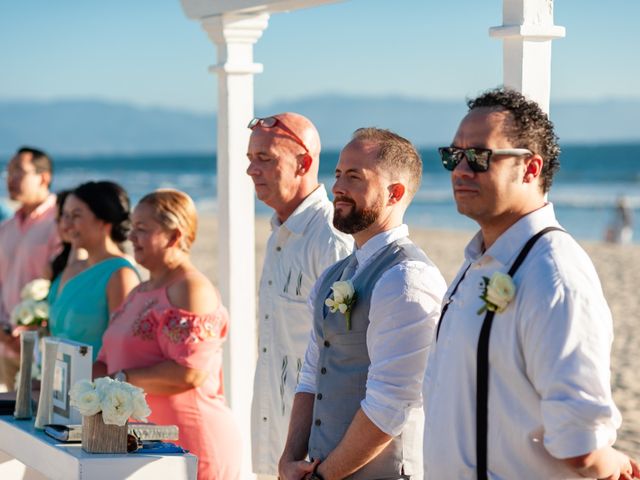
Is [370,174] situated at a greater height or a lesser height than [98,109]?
lesser

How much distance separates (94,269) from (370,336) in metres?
2.03

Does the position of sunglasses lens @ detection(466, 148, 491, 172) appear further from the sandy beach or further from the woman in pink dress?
the sandy beach

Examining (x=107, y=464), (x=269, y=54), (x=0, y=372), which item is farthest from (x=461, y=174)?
(x=269, y=54)

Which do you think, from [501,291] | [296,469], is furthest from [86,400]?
[501,291]

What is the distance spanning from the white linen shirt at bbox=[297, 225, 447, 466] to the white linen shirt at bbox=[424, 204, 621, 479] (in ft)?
0.99

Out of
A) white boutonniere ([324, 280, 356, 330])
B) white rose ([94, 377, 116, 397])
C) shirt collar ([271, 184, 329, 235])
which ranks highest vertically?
shirt collar ([271, 184, 329, 235])

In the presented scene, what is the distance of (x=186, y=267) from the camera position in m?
4.52

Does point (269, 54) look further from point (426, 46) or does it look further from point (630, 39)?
point (630, 39)

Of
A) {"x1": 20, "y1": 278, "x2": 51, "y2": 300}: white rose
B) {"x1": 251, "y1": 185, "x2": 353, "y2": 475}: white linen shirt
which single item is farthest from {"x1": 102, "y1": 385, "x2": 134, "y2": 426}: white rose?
{"x1": 20, "y1": 278, "x2": 51, "y2": 300}: white rose

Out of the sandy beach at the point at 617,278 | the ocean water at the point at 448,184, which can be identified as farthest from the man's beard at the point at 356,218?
the ocean water at the point at 448,184

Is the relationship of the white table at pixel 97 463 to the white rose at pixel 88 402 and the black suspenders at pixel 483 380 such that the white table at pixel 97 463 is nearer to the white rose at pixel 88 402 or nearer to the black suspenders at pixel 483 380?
the white rose at pixel 88 402

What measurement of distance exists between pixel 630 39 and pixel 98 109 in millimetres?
94387

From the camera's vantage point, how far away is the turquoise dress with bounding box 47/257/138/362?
193 inches

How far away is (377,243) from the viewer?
3488 millimetres
